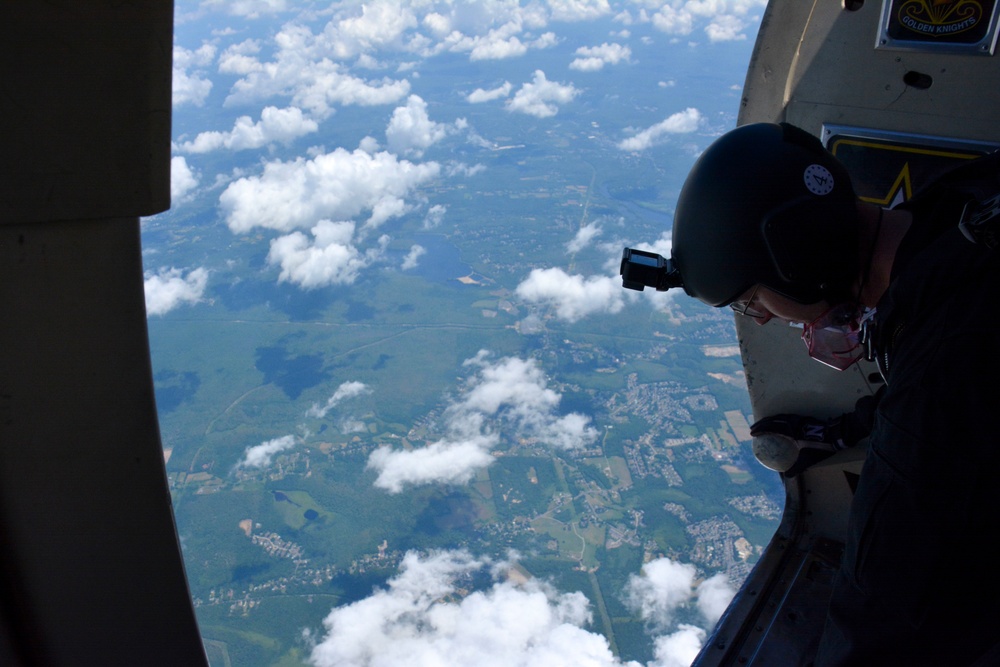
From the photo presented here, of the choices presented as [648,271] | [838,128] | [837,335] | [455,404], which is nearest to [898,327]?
[837,335]

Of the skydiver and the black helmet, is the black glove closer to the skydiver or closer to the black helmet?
the skydiver

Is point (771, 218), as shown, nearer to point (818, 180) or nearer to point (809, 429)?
point (818, 180)

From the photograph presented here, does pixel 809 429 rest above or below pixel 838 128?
below

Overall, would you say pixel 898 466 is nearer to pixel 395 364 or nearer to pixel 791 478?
pixel 791 478

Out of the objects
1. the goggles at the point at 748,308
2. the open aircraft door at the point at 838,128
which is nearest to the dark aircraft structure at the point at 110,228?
the open aircraft door at the point at 838,128

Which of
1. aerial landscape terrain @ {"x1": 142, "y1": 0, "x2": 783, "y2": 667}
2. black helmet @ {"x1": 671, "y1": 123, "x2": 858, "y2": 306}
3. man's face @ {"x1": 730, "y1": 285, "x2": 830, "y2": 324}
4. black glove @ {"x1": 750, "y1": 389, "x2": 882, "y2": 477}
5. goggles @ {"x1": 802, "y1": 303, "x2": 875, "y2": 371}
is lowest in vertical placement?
aerial landscape terrain @ {"x1": 142, "y1": 0, "x2": 783, "y2": 667}

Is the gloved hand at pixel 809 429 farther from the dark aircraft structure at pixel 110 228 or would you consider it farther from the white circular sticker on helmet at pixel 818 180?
the white circular sticker on helmet at pixel 818 180

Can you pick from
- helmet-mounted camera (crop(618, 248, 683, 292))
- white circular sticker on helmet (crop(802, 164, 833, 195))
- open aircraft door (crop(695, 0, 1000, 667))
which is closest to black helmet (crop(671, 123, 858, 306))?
white circular sticker on helmet (crop(802, 164, 833, 195))
